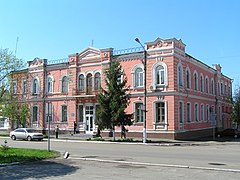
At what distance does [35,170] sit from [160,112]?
2275cm

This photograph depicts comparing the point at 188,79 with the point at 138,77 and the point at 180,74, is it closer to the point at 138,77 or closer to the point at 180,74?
the point at 180,74

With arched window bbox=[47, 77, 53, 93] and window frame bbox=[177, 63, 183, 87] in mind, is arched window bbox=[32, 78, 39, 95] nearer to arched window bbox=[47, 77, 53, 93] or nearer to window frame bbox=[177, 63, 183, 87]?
arched window bbox=[47, 77, 53, 93]

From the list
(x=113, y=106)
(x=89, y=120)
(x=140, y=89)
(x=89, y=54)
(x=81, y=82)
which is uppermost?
(x=89, y=54)

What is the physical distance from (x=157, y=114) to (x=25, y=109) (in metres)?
19.9

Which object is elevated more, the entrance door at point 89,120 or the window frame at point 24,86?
the window frame at point 24,86

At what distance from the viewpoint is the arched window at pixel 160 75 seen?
3428 centimetres

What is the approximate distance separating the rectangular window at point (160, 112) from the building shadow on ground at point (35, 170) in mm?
20561

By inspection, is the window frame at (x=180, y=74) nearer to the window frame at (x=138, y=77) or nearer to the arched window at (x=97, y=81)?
the window frame at (x=138, y=77)

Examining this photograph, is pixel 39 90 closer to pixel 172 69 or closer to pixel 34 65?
pixel 34 65

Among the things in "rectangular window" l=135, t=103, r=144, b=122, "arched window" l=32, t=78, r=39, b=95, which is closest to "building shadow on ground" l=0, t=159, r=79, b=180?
"rectangular window" l=135, t=103, r=144, b=122

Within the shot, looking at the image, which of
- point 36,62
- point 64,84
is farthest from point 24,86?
point 64,84

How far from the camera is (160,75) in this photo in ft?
113

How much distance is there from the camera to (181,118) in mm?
34906

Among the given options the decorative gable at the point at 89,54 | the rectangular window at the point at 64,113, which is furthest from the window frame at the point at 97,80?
the rectangular window at the point at 64,113
